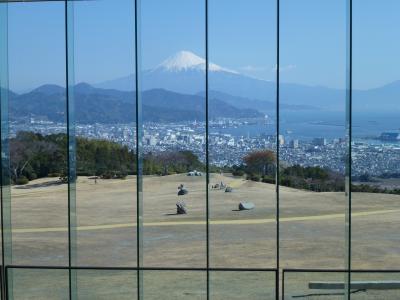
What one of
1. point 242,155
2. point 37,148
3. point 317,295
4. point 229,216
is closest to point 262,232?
point 229,216

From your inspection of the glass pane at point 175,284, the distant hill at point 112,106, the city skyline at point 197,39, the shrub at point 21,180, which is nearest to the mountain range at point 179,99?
the distant hill at point 112,106

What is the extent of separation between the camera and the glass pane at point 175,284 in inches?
228

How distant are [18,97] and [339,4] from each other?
9.58 m

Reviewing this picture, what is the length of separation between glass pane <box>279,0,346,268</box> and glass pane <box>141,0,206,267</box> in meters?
1.25

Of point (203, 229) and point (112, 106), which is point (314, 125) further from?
point (203, 229)

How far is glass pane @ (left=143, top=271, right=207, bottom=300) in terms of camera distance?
5.80 metres

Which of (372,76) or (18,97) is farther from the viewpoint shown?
(372,76)

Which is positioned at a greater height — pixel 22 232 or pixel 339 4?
pixel 339 4

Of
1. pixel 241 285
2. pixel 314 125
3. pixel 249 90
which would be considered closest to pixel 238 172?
pixel 249 90

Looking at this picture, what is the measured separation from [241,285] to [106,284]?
1187 mm

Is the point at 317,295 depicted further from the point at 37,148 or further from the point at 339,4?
the point at 339,4

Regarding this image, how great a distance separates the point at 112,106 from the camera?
31.0 ft

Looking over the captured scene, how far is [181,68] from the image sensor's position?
9.61 metres

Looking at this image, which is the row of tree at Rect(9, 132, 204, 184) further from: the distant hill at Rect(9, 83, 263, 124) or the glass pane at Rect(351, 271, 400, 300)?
the glass pane at Rect(351, 271, 400, 300)
